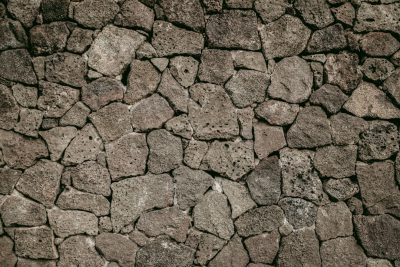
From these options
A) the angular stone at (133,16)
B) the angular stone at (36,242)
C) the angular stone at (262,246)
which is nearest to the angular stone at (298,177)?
the angular stone at (262,246)

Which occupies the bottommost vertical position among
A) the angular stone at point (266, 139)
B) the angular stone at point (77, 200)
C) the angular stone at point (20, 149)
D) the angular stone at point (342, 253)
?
the angular stone at point (342, 253)

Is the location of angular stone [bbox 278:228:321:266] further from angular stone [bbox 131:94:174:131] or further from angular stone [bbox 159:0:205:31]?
angular stone [bbox 159:0:205:31]

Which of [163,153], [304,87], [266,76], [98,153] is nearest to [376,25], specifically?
[304,87]

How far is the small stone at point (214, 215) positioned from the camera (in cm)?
300

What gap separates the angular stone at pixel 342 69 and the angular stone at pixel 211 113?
91 centimetres

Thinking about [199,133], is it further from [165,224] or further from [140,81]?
[165,224]

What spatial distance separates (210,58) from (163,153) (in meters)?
0.89

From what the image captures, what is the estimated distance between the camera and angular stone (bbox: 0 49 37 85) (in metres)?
2.93

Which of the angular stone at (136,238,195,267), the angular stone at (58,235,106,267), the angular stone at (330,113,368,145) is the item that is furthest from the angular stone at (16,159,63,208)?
the angular stone at (330,113,368,145)

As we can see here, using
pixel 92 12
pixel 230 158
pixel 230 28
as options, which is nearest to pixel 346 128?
pixel 230 158

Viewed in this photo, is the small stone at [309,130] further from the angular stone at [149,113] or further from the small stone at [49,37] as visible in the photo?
the small stone at [49,37]

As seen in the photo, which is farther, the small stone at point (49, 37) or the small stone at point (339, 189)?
the small stone at point (339, 189)

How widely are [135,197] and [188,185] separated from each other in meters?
0.45

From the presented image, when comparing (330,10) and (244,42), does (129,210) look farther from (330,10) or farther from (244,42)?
(330,10)
